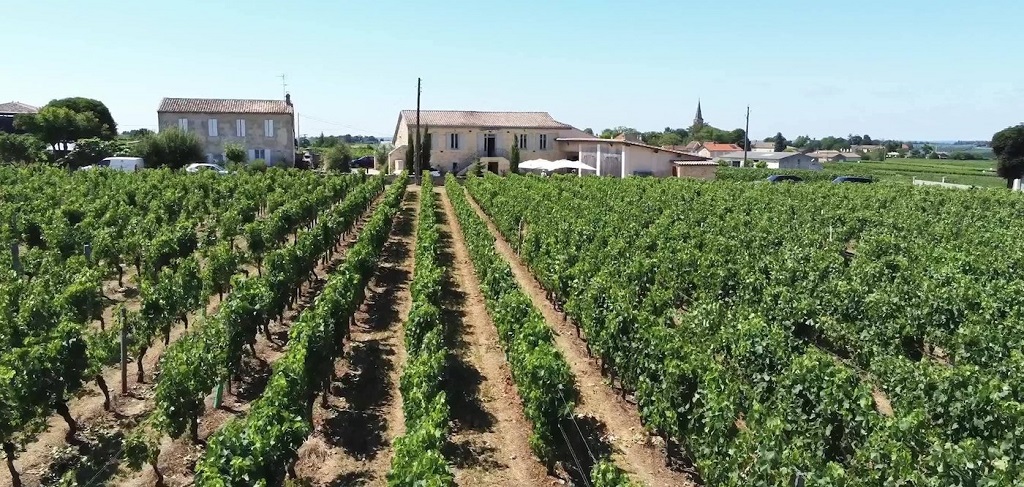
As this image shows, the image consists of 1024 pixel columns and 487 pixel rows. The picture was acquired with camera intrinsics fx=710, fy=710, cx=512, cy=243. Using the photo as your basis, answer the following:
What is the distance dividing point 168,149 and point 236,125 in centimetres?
673

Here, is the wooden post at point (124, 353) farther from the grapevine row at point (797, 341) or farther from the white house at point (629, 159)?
the white house at point (629, 159)

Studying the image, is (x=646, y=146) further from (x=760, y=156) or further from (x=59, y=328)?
(x=59, y=328)

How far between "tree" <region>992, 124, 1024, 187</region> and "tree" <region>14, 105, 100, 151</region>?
74.2 metres

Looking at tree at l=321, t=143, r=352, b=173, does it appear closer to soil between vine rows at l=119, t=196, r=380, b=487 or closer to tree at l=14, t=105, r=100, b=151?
tree at l=14, t=105, r=100, b=151

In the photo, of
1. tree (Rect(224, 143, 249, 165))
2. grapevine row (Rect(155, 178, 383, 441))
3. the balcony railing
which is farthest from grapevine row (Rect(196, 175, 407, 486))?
the balcony railing

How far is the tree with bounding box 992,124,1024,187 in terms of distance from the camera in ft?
186

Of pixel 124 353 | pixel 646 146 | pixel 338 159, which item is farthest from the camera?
pixel 338 159

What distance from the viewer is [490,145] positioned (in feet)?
210

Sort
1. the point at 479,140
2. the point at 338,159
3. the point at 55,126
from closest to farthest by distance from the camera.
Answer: the point at 55,126 → the point at 338,159 → the point at 479,140

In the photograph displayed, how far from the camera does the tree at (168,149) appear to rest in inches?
2025

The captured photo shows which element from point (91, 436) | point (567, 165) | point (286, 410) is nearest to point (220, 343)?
point (91, 436)

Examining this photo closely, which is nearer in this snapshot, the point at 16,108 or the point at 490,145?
the point at 490,145

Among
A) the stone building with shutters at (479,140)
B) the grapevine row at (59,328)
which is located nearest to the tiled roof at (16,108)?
the stone building with shutters at (479,140)

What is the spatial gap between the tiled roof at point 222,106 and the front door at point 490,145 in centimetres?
1677
